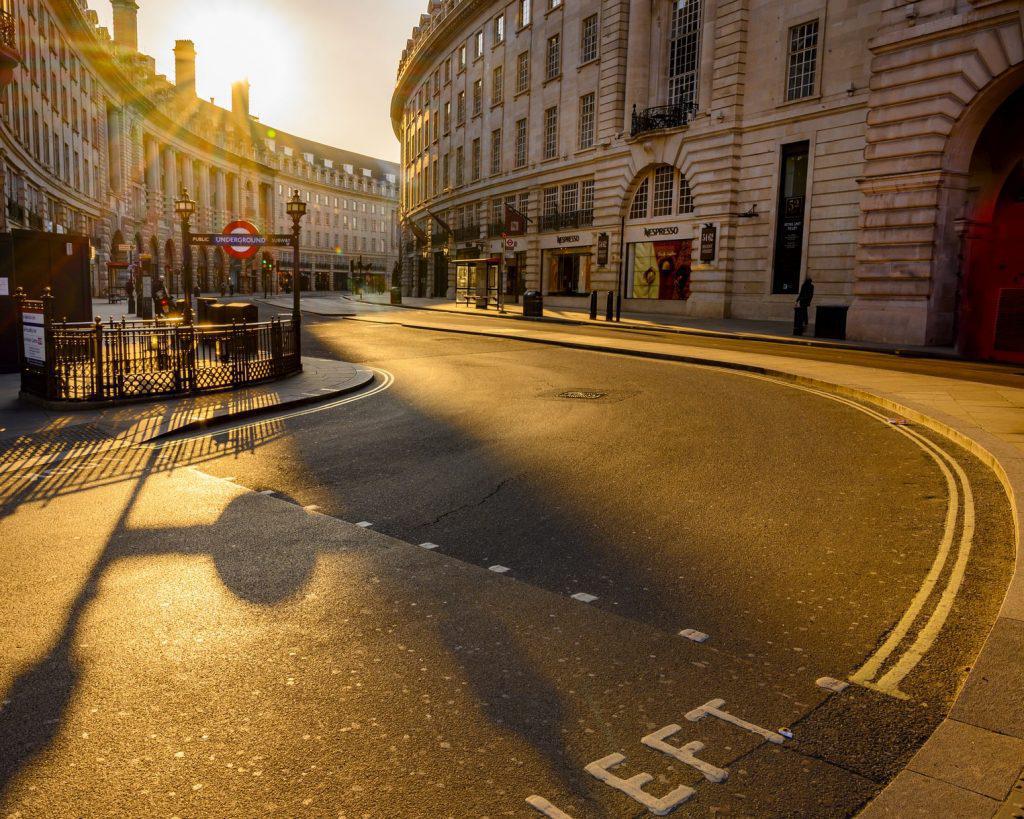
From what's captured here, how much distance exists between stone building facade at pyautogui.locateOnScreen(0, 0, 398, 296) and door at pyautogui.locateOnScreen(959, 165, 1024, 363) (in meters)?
30.6

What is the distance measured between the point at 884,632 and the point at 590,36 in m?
43.0

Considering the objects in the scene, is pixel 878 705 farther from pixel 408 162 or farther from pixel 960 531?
pixel 408 162

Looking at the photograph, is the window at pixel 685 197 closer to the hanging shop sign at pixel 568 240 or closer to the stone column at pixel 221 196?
the hanging shop sign at pixel 568 240

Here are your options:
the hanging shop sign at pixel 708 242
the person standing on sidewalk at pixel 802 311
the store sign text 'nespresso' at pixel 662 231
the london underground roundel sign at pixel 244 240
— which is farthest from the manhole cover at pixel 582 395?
the store sign text 'nespresso' at pixel 662 231

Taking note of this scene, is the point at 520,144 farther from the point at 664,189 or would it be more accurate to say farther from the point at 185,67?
the point at 185,67

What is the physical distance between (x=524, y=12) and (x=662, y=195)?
60.7 ft

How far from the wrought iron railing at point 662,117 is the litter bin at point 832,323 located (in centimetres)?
1382

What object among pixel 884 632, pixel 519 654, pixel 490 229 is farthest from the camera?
pixel 490 229

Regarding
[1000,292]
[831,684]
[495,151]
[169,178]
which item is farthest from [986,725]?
[169,178]

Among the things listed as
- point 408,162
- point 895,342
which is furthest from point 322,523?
point 408,162

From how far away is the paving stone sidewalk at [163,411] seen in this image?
966 centimetres

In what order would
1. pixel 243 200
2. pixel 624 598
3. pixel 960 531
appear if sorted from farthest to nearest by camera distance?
pixel 243 200 < pixel 960 531 < pixel 624 598

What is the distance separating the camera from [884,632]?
13.6 ft

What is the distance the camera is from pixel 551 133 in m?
45.3
